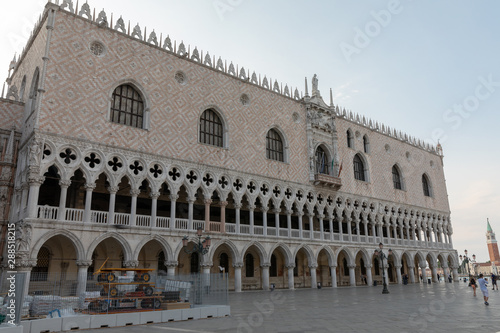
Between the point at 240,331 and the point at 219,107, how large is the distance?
1508 centimetres

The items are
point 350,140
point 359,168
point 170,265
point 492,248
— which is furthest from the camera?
point 492,248

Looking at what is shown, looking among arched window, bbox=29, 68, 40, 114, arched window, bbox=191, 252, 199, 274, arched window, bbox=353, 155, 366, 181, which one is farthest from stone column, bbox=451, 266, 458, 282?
arched window, bbox=29, 68, 40, 114

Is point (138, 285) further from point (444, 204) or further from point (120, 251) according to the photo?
point (444, 204)

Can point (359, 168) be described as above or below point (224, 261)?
above

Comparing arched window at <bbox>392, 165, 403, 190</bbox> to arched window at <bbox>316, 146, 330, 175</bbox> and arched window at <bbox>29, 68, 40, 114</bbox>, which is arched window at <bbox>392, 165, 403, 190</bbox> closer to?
arched window at <bbox>316, 146, 330, 175</bbox>

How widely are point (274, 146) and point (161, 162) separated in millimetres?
8246

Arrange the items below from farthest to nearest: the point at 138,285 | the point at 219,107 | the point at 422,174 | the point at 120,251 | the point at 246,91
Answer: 1. the point at 422,174
2. the point at 246,91
3. the point at 219,107
4. the point at 120,251
5. the point at 138,285

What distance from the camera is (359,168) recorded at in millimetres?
29109

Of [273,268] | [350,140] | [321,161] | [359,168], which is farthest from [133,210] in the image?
[359,168]

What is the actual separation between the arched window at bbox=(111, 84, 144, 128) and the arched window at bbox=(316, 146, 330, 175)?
12.5m

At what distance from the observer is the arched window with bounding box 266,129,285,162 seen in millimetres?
23203

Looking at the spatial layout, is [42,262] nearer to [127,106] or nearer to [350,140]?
[127,106]

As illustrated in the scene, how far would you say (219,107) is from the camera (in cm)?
2083

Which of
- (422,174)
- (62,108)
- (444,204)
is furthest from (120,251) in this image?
(444,204)
